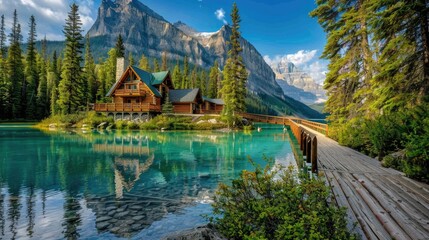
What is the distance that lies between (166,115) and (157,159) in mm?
30260

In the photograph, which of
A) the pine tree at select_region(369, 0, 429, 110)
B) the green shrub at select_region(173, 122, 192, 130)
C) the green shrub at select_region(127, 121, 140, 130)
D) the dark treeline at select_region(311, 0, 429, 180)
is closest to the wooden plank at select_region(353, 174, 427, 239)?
the dark treeline at select_region(311, 0, 429, 180)

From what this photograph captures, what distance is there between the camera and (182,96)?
5119 cm

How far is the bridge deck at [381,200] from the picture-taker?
3.87 metres

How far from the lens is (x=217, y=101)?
58875mm

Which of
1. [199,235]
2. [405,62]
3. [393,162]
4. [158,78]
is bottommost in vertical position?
[199,235]

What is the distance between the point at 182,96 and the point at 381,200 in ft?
156

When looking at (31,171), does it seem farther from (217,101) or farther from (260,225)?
(217,101)

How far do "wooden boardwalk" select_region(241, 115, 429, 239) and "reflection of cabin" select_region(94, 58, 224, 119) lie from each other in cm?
3926

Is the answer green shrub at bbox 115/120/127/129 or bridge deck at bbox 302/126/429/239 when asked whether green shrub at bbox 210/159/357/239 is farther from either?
green shrub at bbox 115/120/127/129

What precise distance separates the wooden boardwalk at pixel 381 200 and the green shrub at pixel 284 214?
38cm

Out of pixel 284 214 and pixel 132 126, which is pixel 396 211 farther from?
pixel 132 126

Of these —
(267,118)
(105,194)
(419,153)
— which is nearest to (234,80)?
(267,118)

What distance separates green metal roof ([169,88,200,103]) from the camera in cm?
4994

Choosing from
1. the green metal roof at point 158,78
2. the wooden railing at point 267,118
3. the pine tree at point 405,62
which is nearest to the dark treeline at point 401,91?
the pine tree at point 405,62
